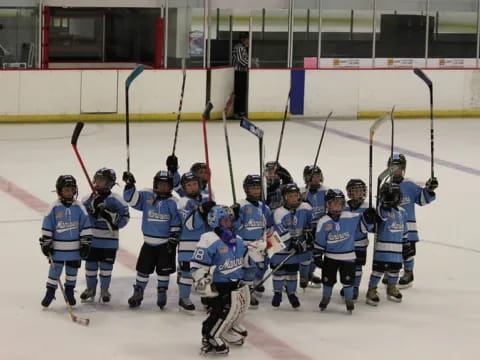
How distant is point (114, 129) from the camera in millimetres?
19484

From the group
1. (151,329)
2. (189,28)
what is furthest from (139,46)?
(151,329)

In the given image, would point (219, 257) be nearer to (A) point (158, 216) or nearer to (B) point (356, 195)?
(A) point (158, 216)

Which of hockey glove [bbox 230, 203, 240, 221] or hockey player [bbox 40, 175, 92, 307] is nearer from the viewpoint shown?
hockey glove [bbox 230, 203, 240, 221]

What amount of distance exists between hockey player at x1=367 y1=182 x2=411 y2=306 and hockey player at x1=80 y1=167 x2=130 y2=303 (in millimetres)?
2161

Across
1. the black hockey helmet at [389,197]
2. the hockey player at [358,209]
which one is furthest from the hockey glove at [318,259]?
the black hockey helmet at [389,197]

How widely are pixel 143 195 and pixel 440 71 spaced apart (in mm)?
14130

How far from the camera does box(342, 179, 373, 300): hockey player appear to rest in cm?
968

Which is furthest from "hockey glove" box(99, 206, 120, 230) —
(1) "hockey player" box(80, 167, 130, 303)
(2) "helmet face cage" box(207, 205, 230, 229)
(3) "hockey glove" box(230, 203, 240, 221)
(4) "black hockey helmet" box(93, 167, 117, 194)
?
(2) "helmet face cage" box(207, 205, 230, 229)

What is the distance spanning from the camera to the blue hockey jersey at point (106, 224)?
9562 mm

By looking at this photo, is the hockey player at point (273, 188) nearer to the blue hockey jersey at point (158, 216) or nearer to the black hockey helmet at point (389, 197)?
the black hockey helmet at point (389, 197)

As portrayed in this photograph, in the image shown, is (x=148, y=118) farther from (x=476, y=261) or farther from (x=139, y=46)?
(x=476, y=261)

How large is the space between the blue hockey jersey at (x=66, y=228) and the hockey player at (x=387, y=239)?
8.12 ft

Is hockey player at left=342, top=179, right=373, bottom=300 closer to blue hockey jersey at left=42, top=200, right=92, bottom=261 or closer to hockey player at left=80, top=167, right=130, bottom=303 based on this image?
hockey player at left=80, top=167, right=130, bottom=303

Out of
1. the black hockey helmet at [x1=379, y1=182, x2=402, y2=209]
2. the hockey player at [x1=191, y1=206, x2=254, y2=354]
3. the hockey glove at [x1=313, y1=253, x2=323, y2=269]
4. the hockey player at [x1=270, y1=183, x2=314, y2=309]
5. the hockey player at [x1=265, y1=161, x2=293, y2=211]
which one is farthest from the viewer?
the hockey player at [x1=265, y1=161, x2=293, y2=211]
